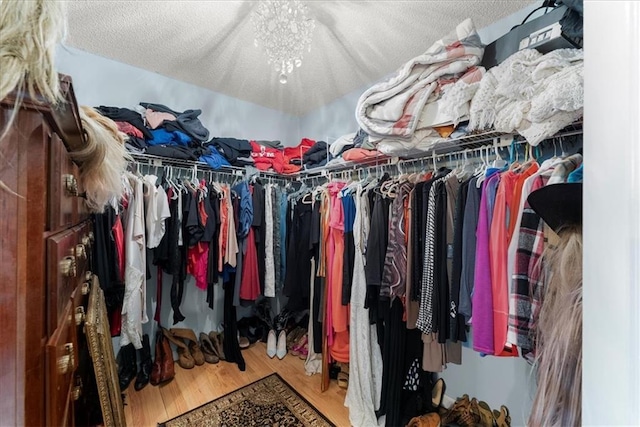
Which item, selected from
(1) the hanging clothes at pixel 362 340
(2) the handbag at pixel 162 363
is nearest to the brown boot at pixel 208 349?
(2) the handbag at pixel 162 363

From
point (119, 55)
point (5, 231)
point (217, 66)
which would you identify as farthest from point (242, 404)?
point (119, 55)

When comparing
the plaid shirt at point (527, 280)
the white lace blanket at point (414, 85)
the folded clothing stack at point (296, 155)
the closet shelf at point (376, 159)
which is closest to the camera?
the plaid shirt at point (527, 280)

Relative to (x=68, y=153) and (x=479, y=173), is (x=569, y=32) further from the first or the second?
(x=68, y=153)

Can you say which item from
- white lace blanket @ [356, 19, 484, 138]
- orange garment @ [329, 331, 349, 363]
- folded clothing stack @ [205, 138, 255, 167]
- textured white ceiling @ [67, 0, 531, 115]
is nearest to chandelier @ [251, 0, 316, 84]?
textured white ceiling @ [67, 0, 531, 115]

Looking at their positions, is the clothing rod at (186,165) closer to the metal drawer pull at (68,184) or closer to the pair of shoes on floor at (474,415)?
the metal drawer pull at (68,184)

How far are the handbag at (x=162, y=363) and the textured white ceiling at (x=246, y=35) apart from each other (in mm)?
2019

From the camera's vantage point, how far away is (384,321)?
1480 mm

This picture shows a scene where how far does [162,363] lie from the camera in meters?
1.87

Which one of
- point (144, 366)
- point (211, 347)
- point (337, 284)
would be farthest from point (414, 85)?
point (144, 366)

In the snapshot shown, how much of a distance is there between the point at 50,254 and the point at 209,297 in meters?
1.75

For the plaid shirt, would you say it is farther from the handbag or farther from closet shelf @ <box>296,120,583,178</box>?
the handbag

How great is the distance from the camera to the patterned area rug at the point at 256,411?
4.85 feet

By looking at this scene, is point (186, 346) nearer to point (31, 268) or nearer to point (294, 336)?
point (294, 336)

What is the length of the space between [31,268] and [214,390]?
1.81 metres
